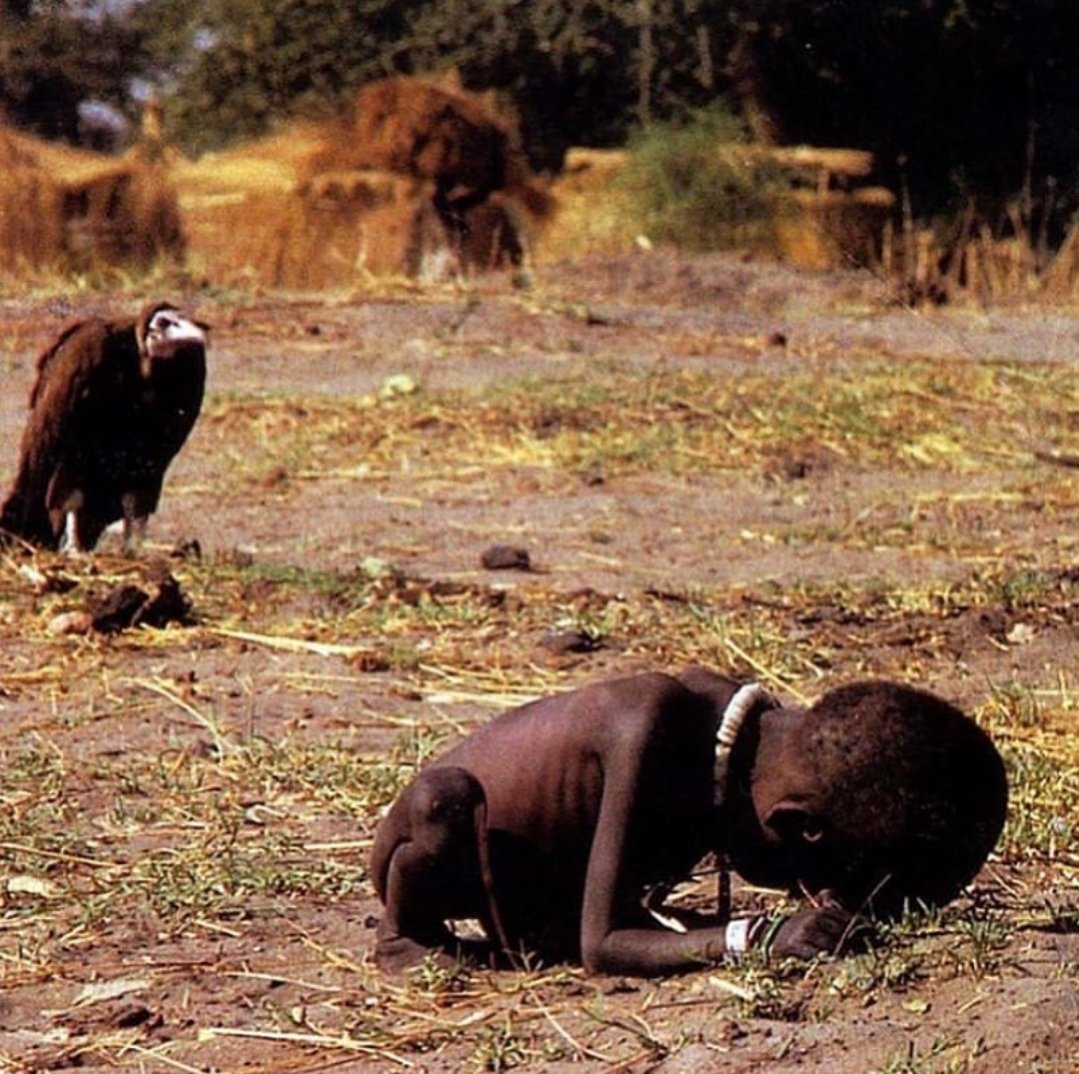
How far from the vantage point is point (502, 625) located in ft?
24.2

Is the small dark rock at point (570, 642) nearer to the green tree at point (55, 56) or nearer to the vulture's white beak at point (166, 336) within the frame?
the vulture's white beak at point (166, 336)

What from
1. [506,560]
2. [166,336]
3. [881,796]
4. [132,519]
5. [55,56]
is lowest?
[506,560]

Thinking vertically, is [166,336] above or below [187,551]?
above

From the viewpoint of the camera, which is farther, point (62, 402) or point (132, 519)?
point (132, 519)

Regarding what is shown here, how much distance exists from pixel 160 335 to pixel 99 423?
39cm

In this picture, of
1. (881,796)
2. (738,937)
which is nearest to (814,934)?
(738,937)

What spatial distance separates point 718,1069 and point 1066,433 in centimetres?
846

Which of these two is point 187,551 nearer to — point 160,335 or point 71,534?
point 71,534

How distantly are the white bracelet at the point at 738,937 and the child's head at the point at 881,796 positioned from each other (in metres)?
0.12

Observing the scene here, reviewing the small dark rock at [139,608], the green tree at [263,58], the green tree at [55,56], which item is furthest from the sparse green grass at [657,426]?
the green tree at [55,56]

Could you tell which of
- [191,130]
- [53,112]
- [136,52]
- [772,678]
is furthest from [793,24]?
[772,678]

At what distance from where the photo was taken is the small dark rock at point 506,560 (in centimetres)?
863

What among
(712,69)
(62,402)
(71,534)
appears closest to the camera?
(62,402)

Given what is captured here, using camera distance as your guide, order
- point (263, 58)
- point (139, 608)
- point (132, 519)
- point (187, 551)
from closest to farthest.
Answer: point (139, 608), point (187, 551), point (132, 519), point (263, 58)
